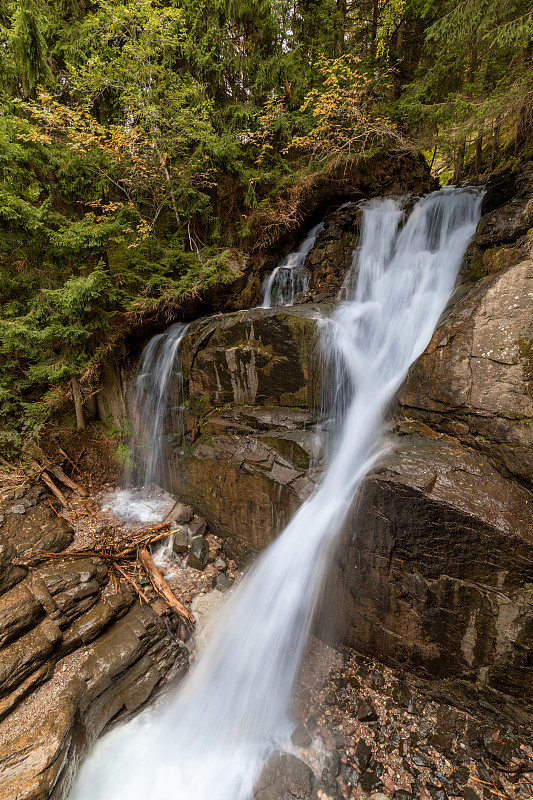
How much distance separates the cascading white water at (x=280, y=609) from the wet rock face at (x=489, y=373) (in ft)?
2.75

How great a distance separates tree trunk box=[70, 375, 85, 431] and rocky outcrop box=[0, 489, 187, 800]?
347 cm

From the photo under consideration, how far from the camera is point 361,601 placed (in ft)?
12.3

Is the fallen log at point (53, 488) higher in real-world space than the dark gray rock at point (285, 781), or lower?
higher

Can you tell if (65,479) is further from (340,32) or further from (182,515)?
(340,32)

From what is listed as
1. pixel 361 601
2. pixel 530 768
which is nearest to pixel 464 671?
pixel 530 768

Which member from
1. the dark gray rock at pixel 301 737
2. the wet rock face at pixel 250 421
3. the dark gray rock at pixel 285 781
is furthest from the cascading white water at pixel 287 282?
the dark gray rock at pixel 285 781

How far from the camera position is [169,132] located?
6.58 metres

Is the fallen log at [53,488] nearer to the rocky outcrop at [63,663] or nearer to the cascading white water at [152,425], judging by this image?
the cascading white water at [152,425]

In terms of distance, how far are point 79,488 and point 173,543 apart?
2.81m

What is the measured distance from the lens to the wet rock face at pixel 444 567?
2.98 metres

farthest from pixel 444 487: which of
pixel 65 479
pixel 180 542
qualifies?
pixel 65 479

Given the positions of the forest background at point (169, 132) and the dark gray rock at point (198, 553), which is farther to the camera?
the forest background at point (169, 132)

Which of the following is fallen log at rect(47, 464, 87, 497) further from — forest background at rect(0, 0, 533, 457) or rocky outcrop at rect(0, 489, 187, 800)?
rocky outcrop at rect(0, 489, 187, 800)

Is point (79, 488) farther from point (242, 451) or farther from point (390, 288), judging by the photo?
point (390, 288)
